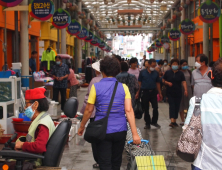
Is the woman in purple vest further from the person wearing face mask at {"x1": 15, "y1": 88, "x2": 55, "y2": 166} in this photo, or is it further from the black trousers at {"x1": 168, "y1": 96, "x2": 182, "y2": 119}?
the black trousers at {"x1": 168, "y1": 96, "x2": 182, "y2": 119}

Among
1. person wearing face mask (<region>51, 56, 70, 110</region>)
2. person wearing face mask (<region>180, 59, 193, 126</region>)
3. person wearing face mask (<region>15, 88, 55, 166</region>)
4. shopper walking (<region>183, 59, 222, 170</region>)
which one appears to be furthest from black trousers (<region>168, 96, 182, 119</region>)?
shopper walking (<region>183, 59, 222, 170</region>)

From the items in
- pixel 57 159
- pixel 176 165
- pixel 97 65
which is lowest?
pixel 176 165

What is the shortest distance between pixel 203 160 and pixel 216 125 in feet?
0.94

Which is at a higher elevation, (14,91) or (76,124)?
(14,91)

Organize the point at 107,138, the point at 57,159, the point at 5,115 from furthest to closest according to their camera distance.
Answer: the point at 5,115 < the point at 107,138 < the point at 57,159

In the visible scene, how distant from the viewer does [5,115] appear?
272 inches

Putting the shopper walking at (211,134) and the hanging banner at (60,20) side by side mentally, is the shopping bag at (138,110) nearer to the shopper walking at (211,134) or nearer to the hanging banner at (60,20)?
the shopper walking at (211,134)

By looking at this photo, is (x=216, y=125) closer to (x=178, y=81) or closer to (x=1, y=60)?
(x=178, y=81)

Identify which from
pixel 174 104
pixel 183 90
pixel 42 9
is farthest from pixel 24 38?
pixel 174 104

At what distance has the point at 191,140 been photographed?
296cm

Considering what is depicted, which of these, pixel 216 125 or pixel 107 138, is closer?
pixel 216 125

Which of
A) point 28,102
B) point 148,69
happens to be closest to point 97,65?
point 28,102

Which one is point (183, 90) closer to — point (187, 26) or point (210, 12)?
point (210, 12)

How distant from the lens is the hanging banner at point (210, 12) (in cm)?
1456
